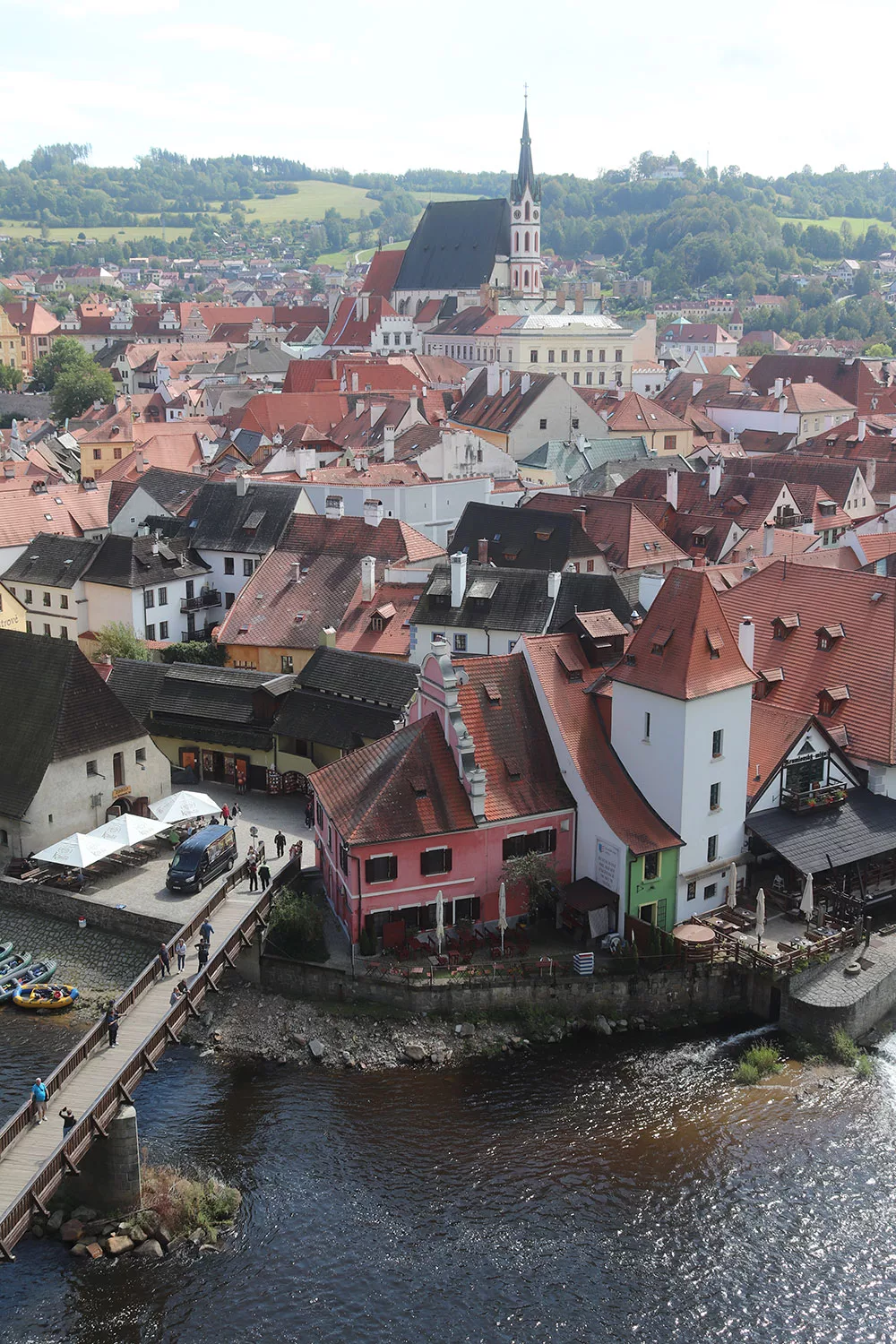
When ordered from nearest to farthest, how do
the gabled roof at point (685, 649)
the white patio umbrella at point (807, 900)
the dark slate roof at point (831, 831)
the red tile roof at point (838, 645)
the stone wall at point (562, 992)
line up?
1. the stone wall at point (562, 992)
2. the white patio umbrella at point (807, 900)
3. the gabled roof at point (685, 649)
4. the dark slate roof at point (831, 831)
5. the red tile roof at point (838, 645)

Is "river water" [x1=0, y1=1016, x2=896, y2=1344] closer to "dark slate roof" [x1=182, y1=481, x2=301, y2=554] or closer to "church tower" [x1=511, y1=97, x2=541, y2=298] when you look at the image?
"dark slate roof" [x1=182, y1=481, x2=301, y2=554]

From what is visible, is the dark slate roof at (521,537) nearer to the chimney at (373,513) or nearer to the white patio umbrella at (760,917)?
the chimney at (373,513)

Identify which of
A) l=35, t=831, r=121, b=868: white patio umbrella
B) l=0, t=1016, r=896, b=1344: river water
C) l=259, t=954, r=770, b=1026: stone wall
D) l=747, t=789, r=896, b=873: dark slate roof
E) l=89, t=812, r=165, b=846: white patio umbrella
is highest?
l=747, t=789, r=896, b=873: dark slate roof

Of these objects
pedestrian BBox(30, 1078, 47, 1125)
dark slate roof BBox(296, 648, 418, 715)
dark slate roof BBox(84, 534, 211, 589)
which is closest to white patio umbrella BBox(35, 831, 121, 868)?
dark slate roof BBox(296, 648, 418, 715)

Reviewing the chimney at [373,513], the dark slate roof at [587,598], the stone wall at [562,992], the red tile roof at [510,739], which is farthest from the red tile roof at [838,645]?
the chimney at [373,513]

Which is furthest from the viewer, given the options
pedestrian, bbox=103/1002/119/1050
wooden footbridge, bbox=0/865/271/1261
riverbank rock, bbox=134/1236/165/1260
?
pedestrian, bbox=103/1002/119/1050

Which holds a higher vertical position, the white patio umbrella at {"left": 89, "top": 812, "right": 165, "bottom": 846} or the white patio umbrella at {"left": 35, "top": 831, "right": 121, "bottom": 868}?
the white patio umbrella at {"left": 89, "top": 812, "right": 165, "bottom": 846}

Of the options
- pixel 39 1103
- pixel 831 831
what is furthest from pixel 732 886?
pixel 39 1103
